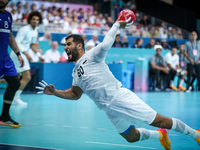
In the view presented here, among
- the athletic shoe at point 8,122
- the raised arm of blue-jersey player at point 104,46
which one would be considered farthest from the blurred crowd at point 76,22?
the raised arm of blue-jersey player at point 104,46

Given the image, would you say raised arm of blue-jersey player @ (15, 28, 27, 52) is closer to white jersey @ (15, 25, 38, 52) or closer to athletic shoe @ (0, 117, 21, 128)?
white jersey @ (15, 25, 38, 52)

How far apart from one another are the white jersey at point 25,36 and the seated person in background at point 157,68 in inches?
255

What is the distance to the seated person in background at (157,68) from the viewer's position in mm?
12547

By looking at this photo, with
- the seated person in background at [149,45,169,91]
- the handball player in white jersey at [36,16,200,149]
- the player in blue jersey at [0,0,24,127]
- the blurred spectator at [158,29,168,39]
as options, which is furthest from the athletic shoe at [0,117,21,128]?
the blurred spectator at [158,29,168,39]

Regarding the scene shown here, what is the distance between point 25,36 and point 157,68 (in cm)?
674

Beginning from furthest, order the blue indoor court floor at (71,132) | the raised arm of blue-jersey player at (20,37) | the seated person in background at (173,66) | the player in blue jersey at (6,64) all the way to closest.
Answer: the seated person in background at (173,66) < the raised arm of blue-jersey player at (20,37) < the player in blue jersey at (6,64) < the blue indoor court floor at (71,132)

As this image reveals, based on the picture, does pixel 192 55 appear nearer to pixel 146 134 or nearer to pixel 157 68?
pixel 157 68

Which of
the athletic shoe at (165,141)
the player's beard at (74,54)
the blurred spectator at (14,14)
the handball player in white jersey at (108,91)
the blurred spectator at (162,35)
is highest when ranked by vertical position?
the blurred spectator at (14,14)

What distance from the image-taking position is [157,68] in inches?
493

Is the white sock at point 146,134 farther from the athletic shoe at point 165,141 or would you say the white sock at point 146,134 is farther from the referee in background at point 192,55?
the referee in background at point 192,55

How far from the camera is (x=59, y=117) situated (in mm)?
6188

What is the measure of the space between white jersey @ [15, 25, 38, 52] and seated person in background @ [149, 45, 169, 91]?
6.47 meters

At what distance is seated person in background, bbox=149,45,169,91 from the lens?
41.2 ft

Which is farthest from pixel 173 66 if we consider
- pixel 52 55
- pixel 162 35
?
pixel 162 35
